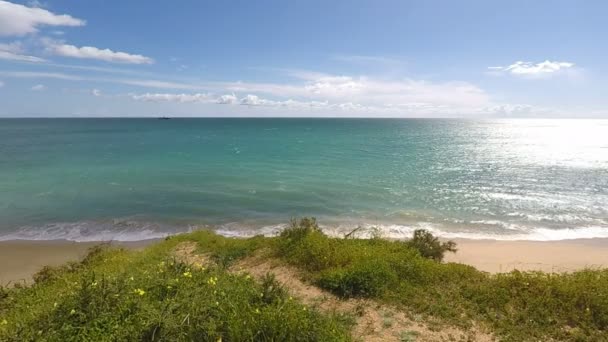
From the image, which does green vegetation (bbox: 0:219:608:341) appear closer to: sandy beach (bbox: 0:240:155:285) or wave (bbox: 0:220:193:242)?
sandy beach (bbox: 0:240:155:285)

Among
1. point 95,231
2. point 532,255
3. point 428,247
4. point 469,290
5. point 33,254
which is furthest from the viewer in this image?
point 95,231

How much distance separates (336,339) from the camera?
17.7 ft

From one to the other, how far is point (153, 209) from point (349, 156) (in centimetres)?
3253

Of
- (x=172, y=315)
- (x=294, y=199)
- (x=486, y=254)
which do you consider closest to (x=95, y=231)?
(x=294, y=199)

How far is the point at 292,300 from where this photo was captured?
6.38m

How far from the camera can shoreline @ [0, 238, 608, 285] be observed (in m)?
13.8

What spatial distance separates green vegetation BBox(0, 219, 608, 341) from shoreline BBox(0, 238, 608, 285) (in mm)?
4430

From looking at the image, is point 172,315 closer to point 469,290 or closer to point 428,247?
point 469,290

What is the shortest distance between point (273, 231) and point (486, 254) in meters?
11.0

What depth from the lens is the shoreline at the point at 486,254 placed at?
543 inches

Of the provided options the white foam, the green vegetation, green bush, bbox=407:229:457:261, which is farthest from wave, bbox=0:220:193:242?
green bush, bbox=407:229:457:261

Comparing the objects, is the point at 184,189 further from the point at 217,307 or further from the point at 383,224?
the point at 217,307

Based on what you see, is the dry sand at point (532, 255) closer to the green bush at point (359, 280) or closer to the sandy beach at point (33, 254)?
the green bush at point (359, 280)

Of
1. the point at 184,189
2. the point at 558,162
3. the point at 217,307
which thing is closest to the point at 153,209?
the point at 184,189
